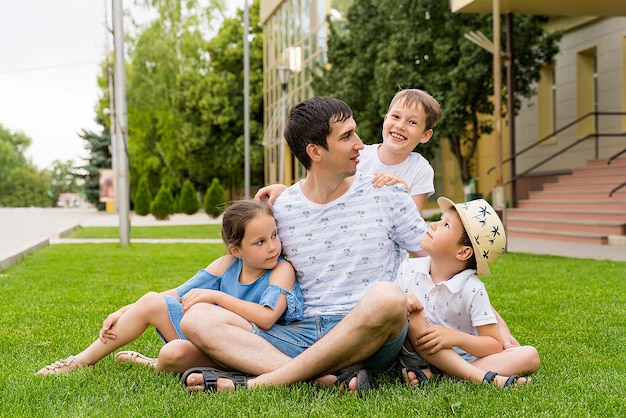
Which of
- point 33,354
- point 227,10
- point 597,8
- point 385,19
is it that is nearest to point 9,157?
point 227,10

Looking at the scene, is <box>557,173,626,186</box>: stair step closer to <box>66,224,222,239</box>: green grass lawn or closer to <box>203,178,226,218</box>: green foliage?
<box>66,224,222,239</box>: green grass lawn

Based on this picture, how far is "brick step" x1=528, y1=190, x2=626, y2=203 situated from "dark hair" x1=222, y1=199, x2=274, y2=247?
11.8 metres

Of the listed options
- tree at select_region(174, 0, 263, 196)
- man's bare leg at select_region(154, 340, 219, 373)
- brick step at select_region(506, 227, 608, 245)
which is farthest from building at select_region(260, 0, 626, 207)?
tree at select_region(174, 0, 263, 196)

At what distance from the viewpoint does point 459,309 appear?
3.79 metres

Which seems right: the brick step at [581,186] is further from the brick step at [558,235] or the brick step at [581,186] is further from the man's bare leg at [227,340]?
the man's bare leg at [227,340]

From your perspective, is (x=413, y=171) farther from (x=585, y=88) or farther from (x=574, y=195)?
(x=585, y=88)

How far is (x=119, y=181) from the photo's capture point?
15.5m

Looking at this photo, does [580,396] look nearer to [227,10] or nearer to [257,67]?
[257,67]

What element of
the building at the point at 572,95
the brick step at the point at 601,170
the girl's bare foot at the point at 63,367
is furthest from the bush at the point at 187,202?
the girl's bare foot at the point at 63,367

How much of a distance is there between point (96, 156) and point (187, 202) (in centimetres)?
2513

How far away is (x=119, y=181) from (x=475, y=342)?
12710mm

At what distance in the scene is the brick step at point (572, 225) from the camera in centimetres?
1329

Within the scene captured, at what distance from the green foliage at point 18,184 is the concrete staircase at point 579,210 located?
92.4m

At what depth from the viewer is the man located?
11.8ft
